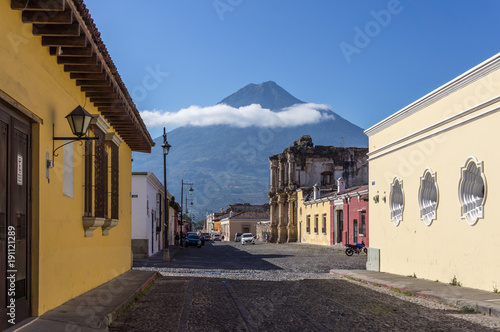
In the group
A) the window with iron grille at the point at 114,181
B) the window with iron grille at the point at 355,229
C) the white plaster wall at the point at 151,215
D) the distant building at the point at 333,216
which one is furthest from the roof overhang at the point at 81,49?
the window with iron grille at the point at 355,229

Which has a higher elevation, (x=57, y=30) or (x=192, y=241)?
(x=57, y=30)

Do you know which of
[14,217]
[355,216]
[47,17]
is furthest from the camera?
[355,216]

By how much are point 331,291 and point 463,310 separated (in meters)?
3.90

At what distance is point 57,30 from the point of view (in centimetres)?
749

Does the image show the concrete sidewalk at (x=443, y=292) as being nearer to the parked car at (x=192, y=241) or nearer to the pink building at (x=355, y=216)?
the pink building at (x=355, y=216)

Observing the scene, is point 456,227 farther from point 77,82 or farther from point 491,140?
point 77,82

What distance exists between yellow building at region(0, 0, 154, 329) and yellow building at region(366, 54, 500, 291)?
743cm

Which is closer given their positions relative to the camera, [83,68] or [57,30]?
[57,30]

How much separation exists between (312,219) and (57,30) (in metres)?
49.3

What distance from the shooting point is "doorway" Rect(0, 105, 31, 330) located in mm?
6555

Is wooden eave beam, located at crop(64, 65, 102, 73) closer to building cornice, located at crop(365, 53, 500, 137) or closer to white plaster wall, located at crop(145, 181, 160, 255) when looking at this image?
building cornice, located at crop(365, 53, 500, 137)

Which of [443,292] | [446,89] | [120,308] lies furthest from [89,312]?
[446,89]

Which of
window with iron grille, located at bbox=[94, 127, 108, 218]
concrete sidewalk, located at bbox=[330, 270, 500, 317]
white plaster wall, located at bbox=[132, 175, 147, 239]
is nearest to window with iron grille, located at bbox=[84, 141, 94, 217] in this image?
window with iron grille, located at bbox=[94, 127, 108, 218]

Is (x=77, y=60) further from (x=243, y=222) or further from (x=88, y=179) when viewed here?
(x=243, y=222)
